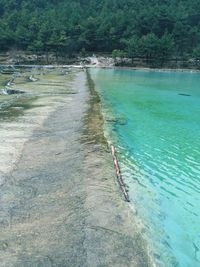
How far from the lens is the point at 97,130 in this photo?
24.5 meters

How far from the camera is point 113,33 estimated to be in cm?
10738

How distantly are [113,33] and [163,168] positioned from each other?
92649mm

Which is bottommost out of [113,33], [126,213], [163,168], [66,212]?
[113,33]

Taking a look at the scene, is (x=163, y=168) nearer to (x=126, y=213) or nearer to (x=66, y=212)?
(x=126, y=213)

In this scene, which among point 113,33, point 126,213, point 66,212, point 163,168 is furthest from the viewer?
point 113,33

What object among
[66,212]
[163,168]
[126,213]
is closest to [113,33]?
[163,168]

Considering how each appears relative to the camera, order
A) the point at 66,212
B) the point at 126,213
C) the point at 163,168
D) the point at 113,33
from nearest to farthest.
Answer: the point at 66,212 → the point at 126,213 → the point at 163,168 → the point at 113,33

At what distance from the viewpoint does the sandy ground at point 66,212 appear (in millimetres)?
10383

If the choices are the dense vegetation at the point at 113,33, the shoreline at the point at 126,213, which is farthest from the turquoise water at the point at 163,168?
the dense vegetation at the point at 113,33

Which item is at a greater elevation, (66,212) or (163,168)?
(66,212)

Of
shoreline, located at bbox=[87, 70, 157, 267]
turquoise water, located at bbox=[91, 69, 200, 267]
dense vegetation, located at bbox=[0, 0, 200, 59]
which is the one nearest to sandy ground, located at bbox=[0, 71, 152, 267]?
shoreline, located at bbox=[87, 70, 157, 267]

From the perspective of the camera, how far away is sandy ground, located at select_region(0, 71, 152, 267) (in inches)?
409

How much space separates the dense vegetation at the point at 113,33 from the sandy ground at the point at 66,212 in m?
82.2

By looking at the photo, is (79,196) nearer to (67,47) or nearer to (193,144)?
(193,144)
